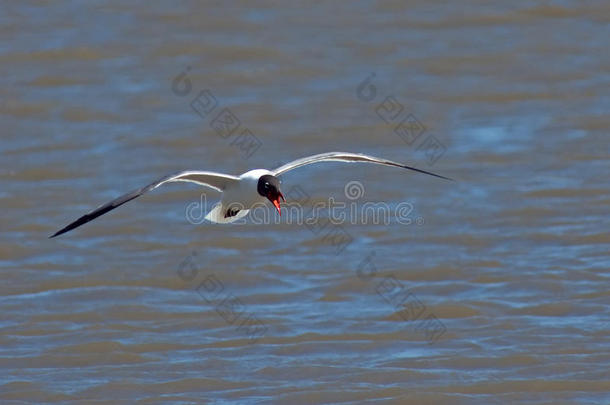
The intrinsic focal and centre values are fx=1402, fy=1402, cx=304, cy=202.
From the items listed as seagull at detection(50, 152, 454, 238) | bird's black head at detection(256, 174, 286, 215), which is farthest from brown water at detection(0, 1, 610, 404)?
bird's black head at detection(256, 174, 286, 215)

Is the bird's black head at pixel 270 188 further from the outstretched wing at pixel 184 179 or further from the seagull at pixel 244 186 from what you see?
the outstretched wing at pixel 184 179

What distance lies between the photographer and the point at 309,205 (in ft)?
40.0

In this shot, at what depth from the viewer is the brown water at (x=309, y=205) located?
954 cm

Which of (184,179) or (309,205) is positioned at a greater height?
(309,205)

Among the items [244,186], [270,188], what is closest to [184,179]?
[244,186]

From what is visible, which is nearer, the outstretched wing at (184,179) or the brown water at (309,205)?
the outstretched wing at (184,179)

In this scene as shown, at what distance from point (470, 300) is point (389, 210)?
1.81 m

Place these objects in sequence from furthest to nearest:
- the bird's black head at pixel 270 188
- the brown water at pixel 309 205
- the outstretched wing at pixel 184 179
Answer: the brown water at pixel 309 205, the bird's black head at pixel 270 188, the outstretched wing at pixel 184 179

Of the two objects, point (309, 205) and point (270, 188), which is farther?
point (309, 205)

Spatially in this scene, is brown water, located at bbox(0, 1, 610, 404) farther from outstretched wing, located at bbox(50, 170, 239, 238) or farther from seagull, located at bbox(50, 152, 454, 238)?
outstretched wing, located at bbox(50, 170, 239, 238)

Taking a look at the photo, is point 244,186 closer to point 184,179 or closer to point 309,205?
point 184,179

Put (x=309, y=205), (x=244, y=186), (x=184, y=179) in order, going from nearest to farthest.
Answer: (x=184, y=179) < (x=244, y=186) < (x=309, y=205)

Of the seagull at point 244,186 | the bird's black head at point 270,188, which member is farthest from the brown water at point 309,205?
the bird's black head at point 270,188

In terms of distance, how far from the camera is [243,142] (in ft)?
44.1
